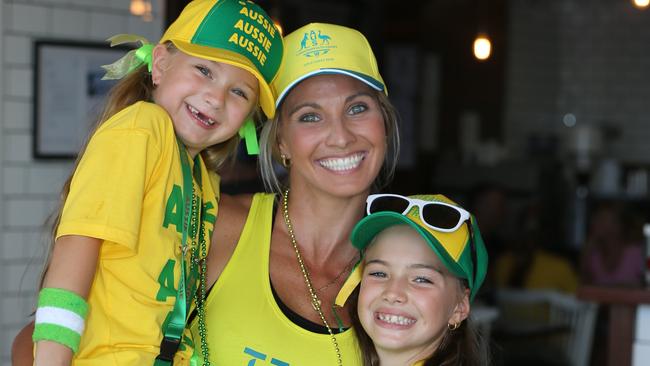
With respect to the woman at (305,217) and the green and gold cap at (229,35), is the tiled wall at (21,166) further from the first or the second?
the green and gold cap at (229,35)

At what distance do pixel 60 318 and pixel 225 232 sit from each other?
2.19ft

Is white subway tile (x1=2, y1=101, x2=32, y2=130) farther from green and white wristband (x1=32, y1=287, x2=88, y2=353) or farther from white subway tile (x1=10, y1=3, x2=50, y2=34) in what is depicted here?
green and white wristband (x1=32, y1=287, x2=88, y2=353)

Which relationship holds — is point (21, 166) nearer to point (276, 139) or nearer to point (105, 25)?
point (105, 25)

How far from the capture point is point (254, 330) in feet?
7.12

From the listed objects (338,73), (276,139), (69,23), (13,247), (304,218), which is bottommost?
(13,247)

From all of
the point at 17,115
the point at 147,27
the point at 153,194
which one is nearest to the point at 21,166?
the point at 17,115

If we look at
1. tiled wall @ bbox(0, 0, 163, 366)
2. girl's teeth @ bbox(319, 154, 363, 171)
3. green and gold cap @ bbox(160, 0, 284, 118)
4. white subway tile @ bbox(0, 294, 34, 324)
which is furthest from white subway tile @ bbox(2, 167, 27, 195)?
girl's teeth @ bbox(319, 154, 363, 171)

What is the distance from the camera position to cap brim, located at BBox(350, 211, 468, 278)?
2125mm

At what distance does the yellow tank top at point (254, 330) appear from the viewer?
2146 mm

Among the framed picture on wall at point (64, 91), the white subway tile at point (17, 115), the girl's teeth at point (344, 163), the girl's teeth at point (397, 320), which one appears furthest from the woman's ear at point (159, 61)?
the white subway tile at point (17, 115)

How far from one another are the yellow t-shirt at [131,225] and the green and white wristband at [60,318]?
13cm

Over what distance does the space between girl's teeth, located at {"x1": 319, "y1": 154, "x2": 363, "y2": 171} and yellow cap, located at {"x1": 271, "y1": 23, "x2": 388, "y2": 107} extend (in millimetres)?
207

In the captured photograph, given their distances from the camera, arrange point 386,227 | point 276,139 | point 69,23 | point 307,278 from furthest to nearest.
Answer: point 69,23 → point 276,139 → point 307,278 → point 386,227

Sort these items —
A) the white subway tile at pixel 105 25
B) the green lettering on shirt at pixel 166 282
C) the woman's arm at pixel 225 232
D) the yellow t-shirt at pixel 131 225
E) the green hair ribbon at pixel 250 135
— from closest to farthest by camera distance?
the yellow t-shirt at pixel 131 225, the green lettering on shirt at pixel 166 282, the woman's arm at pixel 225 232, the green hair ribbon at pixel 250 135, the white subway tile at pixel 105 25
